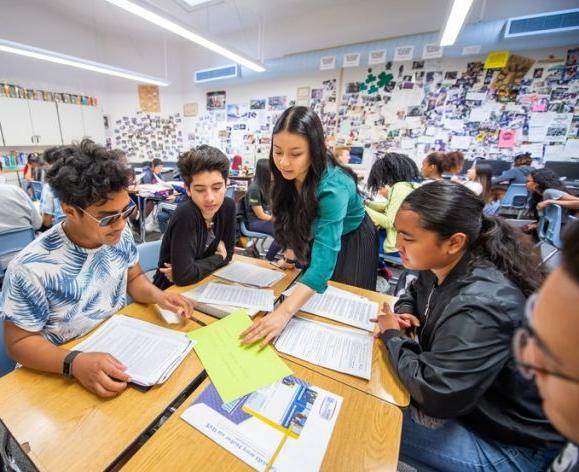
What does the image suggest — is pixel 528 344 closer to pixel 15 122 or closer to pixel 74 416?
pixel 74 416

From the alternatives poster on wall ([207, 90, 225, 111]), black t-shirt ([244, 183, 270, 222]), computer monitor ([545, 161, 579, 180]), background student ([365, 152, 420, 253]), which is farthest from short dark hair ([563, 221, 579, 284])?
poster on wall ([207, 90, 225, 111])

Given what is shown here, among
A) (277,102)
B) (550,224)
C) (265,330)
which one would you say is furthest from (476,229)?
(277,102)

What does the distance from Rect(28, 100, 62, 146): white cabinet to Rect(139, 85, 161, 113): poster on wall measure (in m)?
1.73

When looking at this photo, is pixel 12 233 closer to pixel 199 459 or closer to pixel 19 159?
pixel 199 459

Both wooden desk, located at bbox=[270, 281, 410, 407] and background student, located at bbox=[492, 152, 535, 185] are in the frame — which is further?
background student, located at bbox=[492, 152, 535, 185]

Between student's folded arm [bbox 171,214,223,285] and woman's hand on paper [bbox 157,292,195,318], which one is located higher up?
student's folded arm [bbox 171,214,223,285]

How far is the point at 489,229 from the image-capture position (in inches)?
33.6

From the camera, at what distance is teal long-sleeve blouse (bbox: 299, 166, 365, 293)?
1.05 m

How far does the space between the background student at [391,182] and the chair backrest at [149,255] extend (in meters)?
1.62

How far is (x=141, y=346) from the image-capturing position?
836 millimetres

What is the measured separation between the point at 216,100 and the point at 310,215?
20.6 feet

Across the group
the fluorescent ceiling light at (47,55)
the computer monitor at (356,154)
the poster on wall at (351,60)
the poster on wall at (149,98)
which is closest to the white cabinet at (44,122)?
the fluorescent ceiling light at (47,55)

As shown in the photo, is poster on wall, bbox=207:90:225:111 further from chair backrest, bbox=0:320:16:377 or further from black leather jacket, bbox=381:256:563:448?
black leather jacket, bbox=381:256:563:448

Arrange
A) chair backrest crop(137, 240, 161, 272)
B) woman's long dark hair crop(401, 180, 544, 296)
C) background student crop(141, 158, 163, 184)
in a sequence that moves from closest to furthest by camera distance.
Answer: woman's long dark hair crop(401, 180, 544, 296) → chair backrest crop(137, 240, 161, 272) → background student crop(141, 158, 163, 184)
